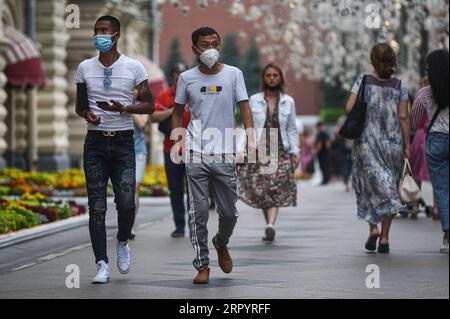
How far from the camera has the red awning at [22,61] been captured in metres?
28.2

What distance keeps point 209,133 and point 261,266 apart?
5.94 feet

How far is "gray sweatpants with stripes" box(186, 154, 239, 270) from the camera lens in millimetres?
10695

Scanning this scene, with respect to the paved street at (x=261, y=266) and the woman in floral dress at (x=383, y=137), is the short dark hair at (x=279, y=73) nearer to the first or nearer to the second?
the paved street at (x=261, y=266)

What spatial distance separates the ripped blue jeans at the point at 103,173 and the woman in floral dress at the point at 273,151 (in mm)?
4617

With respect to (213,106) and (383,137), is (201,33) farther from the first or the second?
(383,137)

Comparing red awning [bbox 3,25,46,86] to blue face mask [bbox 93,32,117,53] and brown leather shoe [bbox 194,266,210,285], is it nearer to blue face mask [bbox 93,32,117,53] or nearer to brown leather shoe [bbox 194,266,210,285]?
blue face mask [bbox 93,32,117,53]

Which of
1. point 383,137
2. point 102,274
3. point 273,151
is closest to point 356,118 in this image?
point 383,137

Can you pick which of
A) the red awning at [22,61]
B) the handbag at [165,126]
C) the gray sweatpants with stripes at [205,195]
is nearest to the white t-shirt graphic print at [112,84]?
the gray sweatpants with stripes at [205,195]

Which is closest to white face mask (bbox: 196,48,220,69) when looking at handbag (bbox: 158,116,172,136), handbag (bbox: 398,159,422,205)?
handbag (bbox: 398,159,422,205)

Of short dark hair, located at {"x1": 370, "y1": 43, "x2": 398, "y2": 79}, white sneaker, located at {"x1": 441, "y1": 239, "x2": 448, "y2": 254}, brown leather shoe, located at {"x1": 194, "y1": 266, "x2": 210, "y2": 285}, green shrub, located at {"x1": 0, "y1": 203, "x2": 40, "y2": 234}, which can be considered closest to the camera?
brown leather shoe, located at {"x1": 194, "y1": 266, "x2": 210, "y2": 285}

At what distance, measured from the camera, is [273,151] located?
51.0ft

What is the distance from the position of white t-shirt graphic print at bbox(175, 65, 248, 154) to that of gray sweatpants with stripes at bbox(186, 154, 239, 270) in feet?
0.45

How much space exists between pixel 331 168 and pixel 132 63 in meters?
27.7
